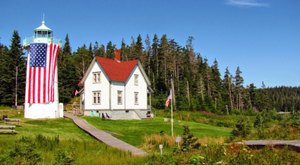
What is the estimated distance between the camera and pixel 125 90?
43500 millimetres

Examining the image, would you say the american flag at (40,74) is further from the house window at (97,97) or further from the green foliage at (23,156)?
the green foliage at (23,156)

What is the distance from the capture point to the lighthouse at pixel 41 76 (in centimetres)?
3572

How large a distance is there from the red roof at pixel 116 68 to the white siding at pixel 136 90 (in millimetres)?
682

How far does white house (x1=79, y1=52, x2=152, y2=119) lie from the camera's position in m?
41.8

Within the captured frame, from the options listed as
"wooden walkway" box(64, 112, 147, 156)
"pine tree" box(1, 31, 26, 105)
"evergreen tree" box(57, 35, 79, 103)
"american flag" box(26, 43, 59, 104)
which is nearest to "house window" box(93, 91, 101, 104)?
"american flag" box(26, 43, 59, 104)

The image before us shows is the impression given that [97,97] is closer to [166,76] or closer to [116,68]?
[116,68]

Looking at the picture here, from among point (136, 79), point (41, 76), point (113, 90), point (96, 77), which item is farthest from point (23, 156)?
point (136, 79)

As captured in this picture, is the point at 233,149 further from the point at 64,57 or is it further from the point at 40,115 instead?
the point at 64,57

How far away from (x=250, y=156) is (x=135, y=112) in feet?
111

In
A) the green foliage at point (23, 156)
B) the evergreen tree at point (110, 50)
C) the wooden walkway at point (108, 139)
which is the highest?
the evergreen tree at point (110, 50)

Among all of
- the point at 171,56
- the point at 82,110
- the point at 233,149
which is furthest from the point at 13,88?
the point at 233,149

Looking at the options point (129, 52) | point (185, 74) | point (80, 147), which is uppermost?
point (129, 52)

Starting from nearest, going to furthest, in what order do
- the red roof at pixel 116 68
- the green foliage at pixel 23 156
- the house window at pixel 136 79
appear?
the green foliage at pixel 23 156, the red roof at pixel 116 68, the house window at pixel 136 79

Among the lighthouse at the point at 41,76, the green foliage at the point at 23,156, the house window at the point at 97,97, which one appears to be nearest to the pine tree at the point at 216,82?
the house window at the point at 97,97
